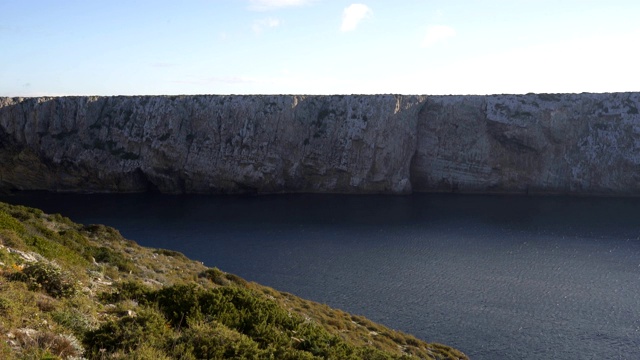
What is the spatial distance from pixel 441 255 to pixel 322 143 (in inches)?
1071

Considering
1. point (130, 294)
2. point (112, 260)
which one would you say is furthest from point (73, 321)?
point (112, 260)

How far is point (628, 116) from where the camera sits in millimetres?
52781

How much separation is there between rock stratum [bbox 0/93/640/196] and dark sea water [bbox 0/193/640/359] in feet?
10.6

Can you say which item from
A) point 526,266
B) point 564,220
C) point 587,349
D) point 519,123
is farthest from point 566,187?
point 587,349

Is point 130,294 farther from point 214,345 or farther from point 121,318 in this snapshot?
point 214,345

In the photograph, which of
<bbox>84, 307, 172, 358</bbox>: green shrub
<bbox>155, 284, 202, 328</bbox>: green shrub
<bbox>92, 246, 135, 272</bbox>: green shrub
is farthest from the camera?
<bbox>92, 246, 135, 272</bbox>: green shrub

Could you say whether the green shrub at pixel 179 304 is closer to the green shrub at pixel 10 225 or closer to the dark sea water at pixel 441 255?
the green shrub at pixel 10 225

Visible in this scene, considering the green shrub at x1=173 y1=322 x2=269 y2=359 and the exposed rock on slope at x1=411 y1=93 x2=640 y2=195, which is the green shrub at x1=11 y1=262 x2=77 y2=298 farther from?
the exposed rock on slope at x1=411 y1=93 x2=640 y2=195

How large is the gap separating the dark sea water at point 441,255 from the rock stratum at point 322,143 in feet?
10.6

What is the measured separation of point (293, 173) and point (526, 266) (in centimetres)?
3059

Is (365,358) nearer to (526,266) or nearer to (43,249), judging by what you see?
(43,249)

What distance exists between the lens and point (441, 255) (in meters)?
30.6

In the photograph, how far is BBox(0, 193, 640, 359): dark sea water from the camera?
2039cm

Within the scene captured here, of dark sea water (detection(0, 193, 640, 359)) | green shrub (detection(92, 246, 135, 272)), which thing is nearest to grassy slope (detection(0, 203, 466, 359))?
green shrub (detection(92, 246, 135, 272))
